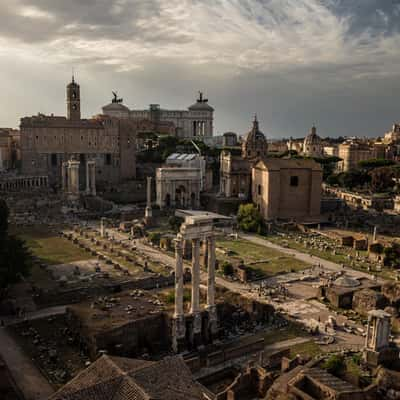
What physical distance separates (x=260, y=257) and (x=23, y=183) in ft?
143

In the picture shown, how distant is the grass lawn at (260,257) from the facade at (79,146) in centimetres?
3525

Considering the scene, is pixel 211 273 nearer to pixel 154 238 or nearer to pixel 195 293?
pixel 195 293

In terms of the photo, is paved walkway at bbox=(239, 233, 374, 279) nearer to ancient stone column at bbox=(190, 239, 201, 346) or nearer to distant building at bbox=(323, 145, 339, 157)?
ancient stone column at bbox=(190, 239, 201, 346)

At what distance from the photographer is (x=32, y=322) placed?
25.1 meters

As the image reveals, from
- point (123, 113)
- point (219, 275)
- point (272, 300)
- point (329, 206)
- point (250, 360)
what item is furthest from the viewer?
point (123, 113)

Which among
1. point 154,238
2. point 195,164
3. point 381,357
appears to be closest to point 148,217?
point 154,238

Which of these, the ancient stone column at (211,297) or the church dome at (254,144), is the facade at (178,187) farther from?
the ancient stone column at (211,297)

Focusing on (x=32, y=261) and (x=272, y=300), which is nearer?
(x=272, y=300)

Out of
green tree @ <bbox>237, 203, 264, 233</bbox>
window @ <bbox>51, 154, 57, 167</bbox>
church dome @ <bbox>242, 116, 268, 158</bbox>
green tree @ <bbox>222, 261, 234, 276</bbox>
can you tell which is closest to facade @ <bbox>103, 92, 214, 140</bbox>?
church dome @ <bbox>242, 116, 268, 158</bbox>

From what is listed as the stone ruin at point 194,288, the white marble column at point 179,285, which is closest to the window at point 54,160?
the stone ruin at point 194,288

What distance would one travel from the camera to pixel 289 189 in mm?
58125

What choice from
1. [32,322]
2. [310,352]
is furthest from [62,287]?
[310,352]

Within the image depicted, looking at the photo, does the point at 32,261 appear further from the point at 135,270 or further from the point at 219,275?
the point at 219,275

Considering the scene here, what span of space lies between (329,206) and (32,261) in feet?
134
